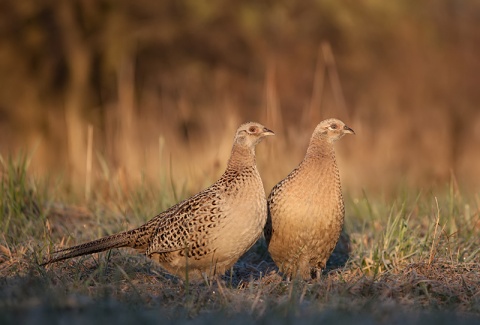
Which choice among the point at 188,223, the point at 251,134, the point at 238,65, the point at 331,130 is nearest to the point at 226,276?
the point at 188,223

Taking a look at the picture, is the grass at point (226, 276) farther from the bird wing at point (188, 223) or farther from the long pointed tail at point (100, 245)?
the bird wing at point (188, 223)

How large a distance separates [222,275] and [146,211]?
4.99ft

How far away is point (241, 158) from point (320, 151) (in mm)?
583

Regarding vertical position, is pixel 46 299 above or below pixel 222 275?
above

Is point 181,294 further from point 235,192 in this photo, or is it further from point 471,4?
point 471,4

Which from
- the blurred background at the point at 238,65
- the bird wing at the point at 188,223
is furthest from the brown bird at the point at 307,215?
the blurred background at the point at 238,65

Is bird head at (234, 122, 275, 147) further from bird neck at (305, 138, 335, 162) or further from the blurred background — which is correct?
the blurred background

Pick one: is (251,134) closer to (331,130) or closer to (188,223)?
(331,130)

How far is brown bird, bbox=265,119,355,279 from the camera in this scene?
556cm

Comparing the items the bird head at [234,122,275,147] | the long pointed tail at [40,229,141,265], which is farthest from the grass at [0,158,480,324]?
the bird head at [234,122,275,147]

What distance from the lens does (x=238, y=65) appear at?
19.7 meters

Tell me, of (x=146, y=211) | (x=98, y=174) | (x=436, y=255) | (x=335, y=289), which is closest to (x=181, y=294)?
(x=335, y=289)

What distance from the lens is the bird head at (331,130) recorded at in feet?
19.3

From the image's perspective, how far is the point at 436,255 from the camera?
18.8ft
